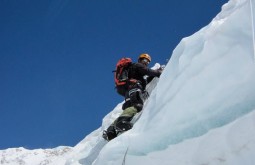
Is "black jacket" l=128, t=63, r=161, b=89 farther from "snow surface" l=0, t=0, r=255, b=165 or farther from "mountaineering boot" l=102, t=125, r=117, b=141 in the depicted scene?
"snow surface" l=0, t=0, r=255, b=165

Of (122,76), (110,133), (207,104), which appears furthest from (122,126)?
(207,104)

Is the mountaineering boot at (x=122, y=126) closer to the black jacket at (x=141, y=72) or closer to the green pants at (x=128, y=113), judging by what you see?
the green pants at (x=128, y=113)

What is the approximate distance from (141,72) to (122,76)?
1.56ft

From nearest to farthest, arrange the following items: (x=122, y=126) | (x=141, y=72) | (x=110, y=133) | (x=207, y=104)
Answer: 1. (x=207, y=104)
2. (x=122, y=126)
3. (x=110, y=133)
4. (x=141, y=72)

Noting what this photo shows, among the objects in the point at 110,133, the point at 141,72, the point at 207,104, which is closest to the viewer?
the point at 207,104

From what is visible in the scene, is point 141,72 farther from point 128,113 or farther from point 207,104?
point 207,104

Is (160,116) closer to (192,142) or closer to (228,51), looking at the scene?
(192,142)

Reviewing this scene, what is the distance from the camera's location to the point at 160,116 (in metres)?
6.54

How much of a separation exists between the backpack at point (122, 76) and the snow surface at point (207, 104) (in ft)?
9.62

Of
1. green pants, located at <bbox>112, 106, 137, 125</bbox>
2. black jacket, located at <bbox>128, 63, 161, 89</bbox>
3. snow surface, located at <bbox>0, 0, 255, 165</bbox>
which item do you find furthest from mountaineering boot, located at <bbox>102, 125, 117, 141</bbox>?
black jacket, located at <bbox>128, 63, 161, 89</bbox>

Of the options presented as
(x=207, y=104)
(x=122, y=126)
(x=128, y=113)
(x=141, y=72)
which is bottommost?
(x=207, y=104)

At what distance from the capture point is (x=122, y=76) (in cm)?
1010

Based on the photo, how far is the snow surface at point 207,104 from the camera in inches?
213

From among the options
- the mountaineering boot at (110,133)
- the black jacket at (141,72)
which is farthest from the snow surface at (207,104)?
the black jacket at (141,72)
